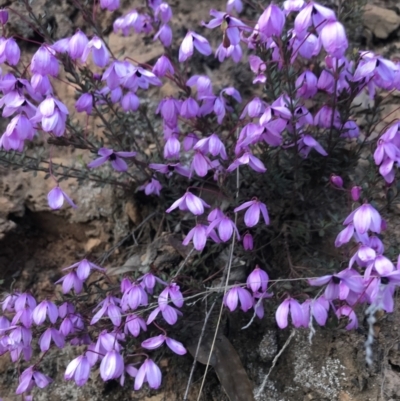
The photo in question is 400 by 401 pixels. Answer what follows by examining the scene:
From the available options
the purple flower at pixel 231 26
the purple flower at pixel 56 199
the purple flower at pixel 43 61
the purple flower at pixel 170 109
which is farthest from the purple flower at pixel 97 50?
the purple flower at pixel 56 199

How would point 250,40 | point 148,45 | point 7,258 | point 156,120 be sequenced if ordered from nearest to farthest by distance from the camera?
point 250,40 → point 7,258 → point 156,120 → point 148,45

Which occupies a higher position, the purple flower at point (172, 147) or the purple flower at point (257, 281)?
the purple flower at point (172, 147)

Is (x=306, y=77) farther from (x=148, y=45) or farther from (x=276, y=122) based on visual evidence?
(x=148, y=45)

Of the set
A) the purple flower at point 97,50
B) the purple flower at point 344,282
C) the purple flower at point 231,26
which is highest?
the purple flower at point 231,26

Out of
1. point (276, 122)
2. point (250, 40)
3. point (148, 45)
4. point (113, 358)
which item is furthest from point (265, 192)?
point (148, 45)

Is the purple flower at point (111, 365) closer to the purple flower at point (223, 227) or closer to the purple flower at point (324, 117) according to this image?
the purple flower at point (223, 227)

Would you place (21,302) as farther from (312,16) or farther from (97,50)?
(312,16)
